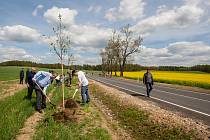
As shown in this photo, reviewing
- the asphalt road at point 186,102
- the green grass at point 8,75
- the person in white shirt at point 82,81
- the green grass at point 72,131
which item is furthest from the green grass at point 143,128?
the green grass at point 8,75

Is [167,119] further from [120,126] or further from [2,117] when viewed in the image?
[2,117]

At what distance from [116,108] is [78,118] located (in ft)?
11.4

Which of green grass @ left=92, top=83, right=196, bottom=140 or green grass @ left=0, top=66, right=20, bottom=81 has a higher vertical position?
green grass @ left=92, top=83, right=196, bottom=140

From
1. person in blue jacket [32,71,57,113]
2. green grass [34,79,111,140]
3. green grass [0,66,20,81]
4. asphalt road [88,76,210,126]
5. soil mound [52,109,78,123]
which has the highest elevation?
person in blue jacket [32,71,57,113]

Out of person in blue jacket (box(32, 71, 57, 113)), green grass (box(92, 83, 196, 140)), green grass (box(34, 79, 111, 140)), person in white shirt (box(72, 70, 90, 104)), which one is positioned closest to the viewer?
green grass (box(34, 79, 111, 140))

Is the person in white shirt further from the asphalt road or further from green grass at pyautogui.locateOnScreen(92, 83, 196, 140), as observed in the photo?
the asphalt road

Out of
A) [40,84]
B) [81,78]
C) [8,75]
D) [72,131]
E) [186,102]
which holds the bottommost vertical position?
[8,75]

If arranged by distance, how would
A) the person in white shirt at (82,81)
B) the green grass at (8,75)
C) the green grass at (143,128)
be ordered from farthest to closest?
the green grass at (8,75) → the person in white shirt at (82,81) → the green grass at (143,128)

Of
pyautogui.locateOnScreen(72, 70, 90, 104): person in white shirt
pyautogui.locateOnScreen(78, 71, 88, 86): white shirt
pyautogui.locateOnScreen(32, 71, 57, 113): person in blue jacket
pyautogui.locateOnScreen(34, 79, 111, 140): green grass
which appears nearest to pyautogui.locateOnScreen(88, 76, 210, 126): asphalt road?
pyautogui.locateOnScreen(34, 79, 111, 140): green grass

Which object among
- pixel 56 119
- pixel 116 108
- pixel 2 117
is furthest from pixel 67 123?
pixel 116 108

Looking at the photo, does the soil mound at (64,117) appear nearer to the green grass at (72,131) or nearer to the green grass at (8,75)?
the green grass at (72,131)

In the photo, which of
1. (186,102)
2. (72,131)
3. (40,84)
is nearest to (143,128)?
(72,131)

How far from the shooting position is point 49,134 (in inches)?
273

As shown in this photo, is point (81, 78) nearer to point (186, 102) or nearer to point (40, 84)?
point (40, 84)
